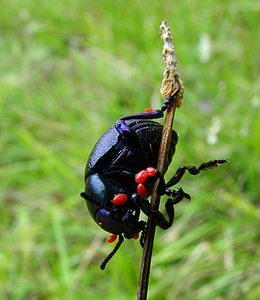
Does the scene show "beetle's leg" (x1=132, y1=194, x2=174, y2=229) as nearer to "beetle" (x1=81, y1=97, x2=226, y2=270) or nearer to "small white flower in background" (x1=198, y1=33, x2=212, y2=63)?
"beetle" (x1=81, y1=97, x2=226, y2=270)

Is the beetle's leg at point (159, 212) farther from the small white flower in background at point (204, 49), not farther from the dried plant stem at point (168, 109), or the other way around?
the small white flower in background at point (204, 49)

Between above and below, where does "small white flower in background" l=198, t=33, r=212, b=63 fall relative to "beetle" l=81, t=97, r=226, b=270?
above

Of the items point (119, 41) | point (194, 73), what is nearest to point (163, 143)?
point (194, 73)

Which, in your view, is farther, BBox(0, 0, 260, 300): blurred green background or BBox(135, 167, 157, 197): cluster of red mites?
BBox(0, 0, 260, 300): blurred green background

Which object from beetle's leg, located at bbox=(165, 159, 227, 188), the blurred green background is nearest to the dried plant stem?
beetle's leg, located at bbox=(165, 159, 227, 188)

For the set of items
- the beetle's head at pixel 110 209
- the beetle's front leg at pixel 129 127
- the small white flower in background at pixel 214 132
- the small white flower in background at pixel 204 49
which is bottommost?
the beetle's head at pixel 110 209

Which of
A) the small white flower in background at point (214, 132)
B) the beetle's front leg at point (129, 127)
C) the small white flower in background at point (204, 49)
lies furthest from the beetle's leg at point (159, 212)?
the small white flower in background at point (204, 49)

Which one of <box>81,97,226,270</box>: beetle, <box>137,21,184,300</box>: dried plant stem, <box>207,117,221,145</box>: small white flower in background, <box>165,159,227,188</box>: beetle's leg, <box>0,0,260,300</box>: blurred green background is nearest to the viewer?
Result: <box>137,21,184,300</box>: dried plant stem
